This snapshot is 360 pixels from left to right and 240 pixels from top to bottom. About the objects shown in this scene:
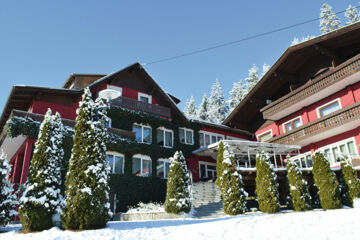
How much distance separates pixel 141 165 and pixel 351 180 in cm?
1382

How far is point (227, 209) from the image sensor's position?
15477mm

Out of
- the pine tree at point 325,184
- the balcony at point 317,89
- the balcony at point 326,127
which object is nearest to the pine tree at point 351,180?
the pine tree at point 325,184

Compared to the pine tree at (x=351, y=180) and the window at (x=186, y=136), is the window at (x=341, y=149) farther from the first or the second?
the window at (x=186, y=136)

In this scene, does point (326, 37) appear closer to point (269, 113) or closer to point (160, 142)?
point (269, 113)

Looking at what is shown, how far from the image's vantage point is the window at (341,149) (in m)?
→ 19.7

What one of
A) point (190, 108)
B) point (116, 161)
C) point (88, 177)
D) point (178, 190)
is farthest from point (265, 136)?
point (190, 108)

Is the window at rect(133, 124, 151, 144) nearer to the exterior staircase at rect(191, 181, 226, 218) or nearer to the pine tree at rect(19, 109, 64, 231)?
the exterior staircase at rect(191, 181, 226, 218)

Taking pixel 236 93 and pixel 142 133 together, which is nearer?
pixel 142 133

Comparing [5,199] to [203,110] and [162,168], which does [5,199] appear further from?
[203,110]

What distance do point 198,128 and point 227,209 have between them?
12914 millimetres

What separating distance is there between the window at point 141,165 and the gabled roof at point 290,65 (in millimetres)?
10126

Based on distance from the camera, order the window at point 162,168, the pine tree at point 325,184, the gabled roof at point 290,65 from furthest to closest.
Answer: the window at point 162,168 < the gabled roof at point 290,65 < the pine tree at point 325,184

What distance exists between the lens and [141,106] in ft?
79.3

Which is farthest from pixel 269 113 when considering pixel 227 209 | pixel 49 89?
pixel 49 89
